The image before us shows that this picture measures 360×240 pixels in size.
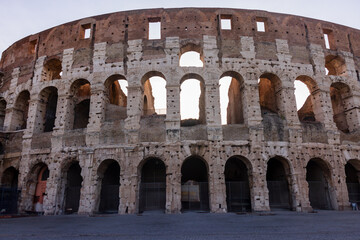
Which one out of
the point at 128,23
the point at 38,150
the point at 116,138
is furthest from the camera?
the point at 128,23

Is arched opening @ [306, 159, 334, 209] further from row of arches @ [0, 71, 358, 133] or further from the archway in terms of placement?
the archway

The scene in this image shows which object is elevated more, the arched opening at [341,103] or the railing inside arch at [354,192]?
the arched opening at [341,103]

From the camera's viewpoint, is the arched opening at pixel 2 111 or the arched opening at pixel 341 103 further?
the arched opening at pixel 2 111

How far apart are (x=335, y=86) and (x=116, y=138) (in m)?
12.8

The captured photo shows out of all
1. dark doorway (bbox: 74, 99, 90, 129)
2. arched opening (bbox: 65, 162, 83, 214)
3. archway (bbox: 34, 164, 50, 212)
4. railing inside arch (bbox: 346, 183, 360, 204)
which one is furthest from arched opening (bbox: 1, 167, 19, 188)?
railing inside arch (bbox: 346, 183, 360, 204)

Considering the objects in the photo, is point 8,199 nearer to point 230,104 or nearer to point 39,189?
point 39,189

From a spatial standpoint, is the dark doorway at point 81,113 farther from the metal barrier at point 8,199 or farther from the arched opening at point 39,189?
the metal barrier at point 8,199

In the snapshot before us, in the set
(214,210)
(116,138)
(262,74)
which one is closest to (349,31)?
(262,74)

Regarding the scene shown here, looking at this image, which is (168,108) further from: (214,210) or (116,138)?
(214,210)

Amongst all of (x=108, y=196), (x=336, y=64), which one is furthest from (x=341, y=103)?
(x=108, y=196)

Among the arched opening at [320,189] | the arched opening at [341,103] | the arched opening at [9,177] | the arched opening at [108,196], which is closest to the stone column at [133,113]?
the arched opening at [108,196]

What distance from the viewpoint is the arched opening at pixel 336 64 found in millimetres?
15406

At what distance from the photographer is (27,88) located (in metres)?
15.6

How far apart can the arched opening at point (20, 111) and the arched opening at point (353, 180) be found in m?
19.1
